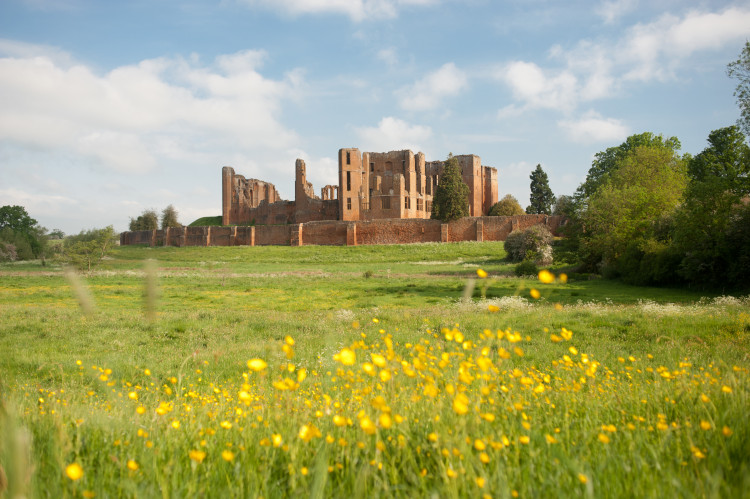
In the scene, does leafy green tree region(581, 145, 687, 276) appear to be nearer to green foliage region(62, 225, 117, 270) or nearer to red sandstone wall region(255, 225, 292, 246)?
green foliage region(62, 225, 117, 270)

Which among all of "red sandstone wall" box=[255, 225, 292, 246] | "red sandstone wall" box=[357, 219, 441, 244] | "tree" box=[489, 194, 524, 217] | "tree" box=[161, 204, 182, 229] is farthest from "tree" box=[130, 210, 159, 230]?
"tree" box=[489, 194, 524, 217]

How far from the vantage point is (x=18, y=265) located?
45.1 m

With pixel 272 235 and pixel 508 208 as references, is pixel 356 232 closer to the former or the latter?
pixel 272 235

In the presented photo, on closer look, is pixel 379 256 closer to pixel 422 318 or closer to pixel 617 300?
pixel 617 300

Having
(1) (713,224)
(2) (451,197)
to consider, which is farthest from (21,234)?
(1) (713,224)

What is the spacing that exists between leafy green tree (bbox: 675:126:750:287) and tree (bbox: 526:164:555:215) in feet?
179

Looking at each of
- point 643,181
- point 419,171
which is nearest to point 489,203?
point 419,171

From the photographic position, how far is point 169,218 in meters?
91.3

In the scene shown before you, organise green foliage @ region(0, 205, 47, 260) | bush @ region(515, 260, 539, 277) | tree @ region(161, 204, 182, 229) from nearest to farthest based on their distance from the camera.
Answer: bush @ region(515, 260, 539, 277)
green foliage @ region(0, 205, 47, 260)
tree @ region(161, 204, 182, 229)

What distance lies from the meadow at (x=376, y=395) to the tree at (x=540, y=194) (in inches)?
2078

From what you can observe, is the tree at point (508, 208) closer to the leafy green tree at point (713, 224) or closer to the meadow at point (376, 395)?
the meadow at point (376, 395)

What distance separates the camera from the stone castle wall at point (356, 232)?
61562 millimetres

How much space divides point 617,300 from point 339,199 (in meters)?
58.2

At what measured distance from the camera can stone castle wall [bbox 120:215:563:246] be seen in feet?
202
